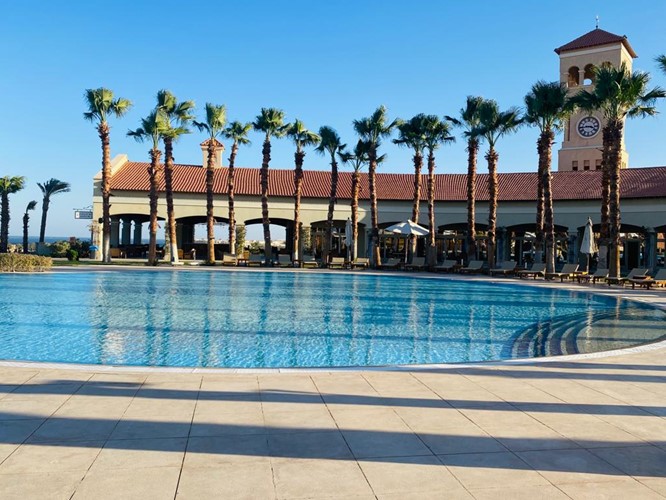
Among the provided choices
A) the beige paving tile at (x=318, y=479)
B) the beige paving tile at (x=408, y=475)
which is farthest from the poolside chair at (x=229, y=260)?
the beige paving tile at (x=408, y=475)

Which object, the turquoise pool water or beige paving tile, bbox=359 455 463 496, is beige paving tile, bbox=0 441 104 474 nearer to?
beige paving tile, bbox=359 455 463 496

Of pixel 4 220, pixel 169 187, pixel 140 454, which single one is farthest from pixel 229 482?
pixel 4 220

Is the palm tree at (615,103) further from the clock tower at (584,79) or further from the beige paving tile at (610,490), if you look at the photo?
the beige paving tile at (610,490)

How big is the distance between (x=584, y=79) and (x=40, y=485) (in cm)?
4621

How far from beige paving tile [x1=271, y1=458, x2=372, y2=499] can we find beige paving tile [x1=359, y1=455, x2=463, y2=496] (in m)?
0.08

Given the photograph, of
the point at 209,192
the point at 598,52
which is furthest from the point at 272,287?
the point at 598,52

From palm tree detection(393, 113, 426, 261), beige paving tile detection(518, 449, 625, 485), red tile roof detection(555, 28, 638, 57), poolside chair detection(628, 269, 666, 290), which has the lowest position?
beige paving tile detection(518, 449, 625, 485)

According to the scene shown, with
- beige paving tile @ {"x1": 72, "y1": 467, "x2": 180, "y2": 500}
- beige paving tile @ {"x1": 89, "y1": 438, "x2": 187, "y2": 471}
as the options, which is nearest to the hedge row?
beige paving tile @ {"x1": 89, "y1": 438, "x2": 187, "y2": 471}

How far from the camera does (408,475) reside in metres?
3.80

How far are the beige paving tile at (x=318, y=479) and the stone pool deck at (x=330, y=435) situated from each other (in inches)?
0.5

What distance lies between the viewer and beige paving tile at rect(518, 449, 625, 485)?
12.5ft

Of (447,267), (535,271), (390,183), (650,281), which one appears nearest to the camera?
(650,281)

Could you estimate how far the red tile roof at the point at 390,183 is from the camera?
33812 millimetres

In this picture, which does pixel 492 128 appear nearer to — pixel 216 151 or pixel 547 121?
pixel 547 121
